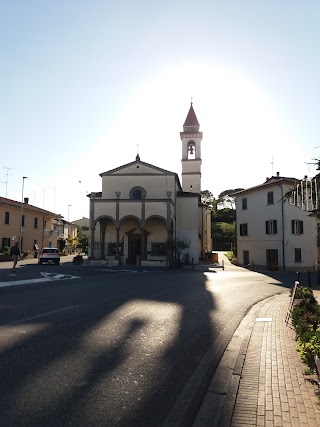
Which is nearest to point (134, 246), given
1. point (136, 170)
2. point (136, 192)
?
point (136, 192)

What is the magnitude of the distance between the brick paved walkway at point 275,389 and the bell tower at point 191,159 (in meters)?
46.2

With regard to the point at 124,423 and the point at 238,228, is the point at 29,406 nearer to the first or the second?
the point at 124,423

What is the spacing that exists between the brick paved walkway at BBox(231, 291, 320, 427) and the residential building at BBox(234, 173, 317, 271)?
30.3 meters

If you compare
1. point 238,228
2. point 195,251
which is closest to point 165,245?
point 195,251

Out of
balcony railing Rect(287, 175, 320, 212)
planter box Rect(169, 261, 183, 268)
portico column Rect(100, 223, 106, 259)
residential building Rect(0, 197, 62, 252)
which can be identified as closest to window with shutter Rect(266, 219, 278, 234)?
planter box Rect(169, 261, 183, 268)

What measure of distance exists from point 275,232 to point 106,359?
35.2 meters

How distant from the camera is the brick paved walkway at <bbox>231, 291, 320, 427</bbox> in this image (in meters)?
3.78

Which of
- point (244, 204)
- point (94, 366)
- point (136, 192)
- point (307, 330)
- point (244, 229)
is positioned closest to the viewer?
point (94, 366)

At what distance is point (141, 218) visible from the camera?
126 ft

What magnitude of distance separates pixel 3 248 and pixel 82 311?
35.8 meters

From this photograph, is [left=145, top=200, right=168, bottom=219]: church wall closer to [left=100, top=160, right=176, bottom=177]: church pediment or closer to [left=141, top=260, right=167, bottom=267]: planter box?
[left=141, top=260, right=167, bottom=267]: planter box

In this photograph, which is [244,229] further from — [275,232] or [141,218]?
[141,218]

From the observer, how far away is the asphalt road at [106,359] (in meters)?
3.88

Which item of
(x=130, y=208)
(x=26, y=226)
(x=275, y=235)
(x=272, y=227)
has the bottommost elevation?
(x=275, y=235)
